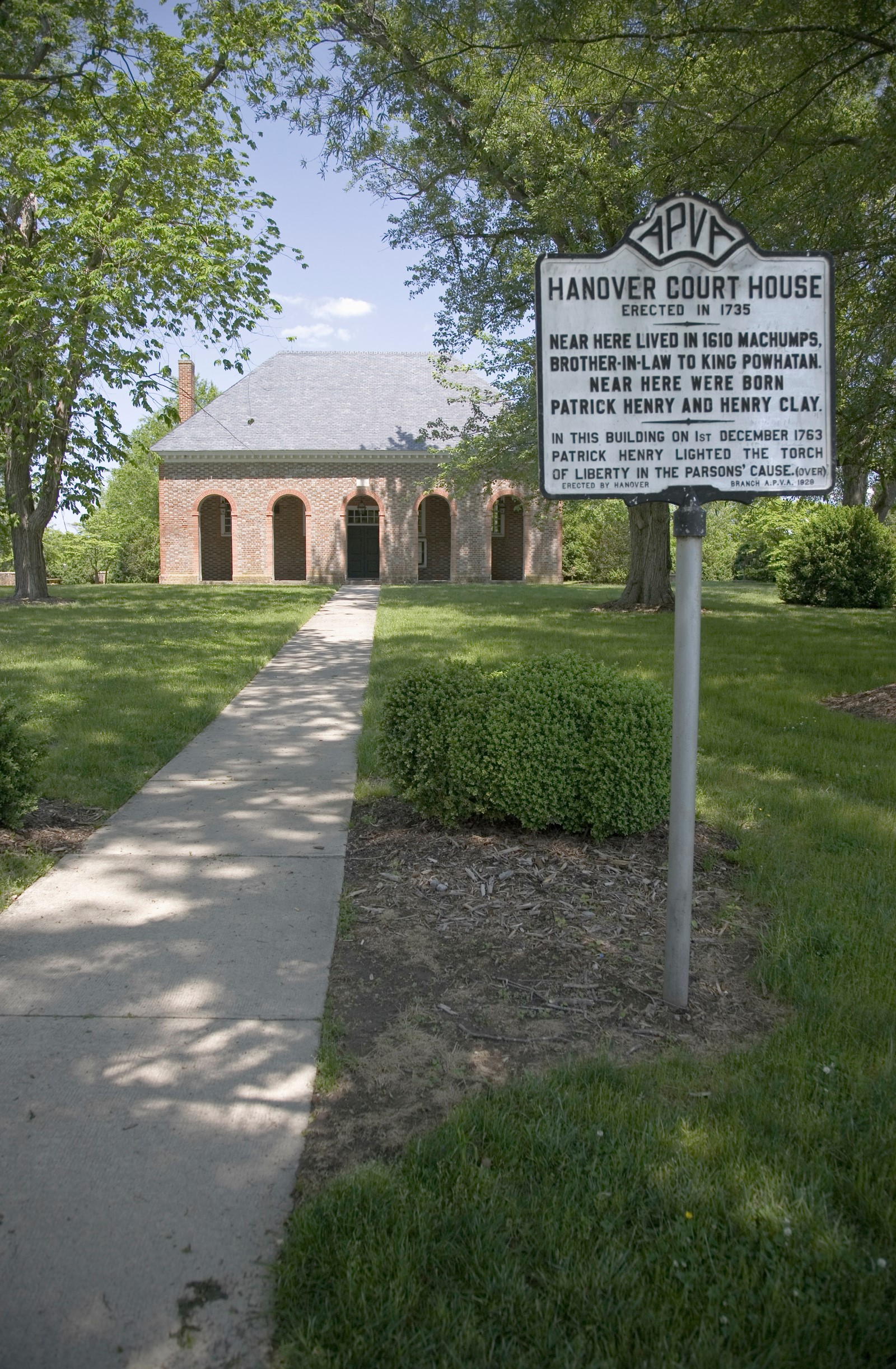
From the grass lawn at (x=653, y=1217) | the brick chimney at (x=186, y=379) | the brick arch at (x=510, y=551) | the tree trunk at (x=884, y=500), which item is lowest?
the grass lawn at (x=653, y=1217)

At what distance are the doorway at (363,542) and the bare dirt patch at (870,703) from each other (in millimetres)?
27451

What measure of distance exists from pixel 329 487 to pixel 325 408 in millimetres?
3276

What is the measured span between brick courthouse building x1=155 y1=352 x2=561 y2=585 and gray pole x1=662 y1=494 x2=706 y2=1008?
30.1 meters

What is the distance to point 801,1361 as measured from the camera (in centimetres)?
197

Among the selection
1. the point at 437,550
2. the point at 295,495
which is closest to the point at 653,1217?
the point at 295,495

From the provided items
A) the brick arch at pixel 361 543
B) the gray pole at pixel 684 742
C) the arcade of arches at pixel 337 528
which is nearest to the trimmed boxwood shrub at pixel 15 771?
the gray pole at pixel 684 742

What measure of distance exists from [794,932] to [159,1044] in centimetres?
243

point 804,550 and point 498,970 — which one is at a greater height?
point 804,550

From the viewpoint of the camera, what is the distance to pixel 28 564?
75.7ft

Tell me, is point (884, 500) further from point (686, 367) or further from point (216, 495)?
point (686, 367)

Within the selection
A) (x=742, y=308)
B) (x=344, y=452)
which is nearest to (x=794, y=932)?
(x=742, y=308)

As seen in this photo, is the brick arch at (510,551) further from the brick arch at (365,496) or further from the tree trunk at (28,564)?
the tree trunk at (28,564)

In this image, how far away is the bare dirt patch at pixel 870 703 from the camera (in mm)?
8750

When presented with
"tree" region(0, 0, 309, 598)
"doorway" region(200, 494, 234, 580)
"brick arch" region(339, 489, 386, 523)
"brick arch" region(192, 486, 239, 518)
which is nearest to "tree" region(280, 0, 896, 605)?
"tree" region(0, 0, 309, 598)
